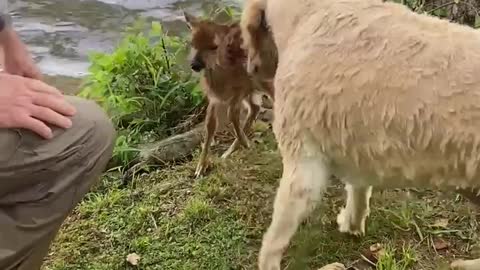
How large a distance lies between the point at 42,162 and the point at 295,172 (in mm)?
1071

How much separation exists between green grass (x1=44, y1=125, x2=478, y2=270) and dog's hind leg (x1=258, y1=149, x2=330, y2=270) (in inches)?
9.1

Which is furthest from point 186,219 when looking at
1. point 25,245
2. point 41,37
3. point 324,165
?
point 41,37

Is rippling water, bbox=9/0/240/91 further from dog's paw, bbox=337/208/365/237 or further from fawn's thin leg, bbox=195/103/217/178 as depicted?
dog's paw, bbox=337/208/365/237

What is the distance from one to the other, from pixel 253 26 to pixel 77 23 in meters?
4.38

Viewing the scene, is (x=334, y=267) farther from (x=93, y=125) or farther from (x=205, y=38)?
(x=205, y=38)

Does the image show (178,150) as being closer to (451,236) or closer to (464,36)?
(451,236)

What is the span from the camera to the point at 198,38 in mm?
4625

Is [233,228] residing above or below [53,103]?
below

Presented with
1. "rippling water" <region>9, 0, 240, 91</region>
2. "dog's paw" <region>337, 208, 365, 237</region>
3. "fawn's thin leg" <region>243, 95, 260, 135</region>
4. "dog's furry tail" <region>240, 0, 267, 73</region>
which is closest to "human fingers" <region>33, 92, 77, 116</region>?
"dog's furry tail" <region>240, 0, 267, 73</region>

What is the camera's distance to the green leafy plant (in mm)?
5594

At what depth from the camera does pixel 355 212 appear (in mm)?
3902

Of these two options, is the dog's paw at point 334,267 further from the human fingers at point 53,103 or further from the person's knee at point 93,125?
the human fingers at point 53,103

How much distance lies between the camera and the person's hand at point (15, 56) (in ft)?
10.2

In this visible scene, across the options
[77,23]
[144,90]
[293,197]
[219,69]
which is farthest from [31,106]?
[77,23]
